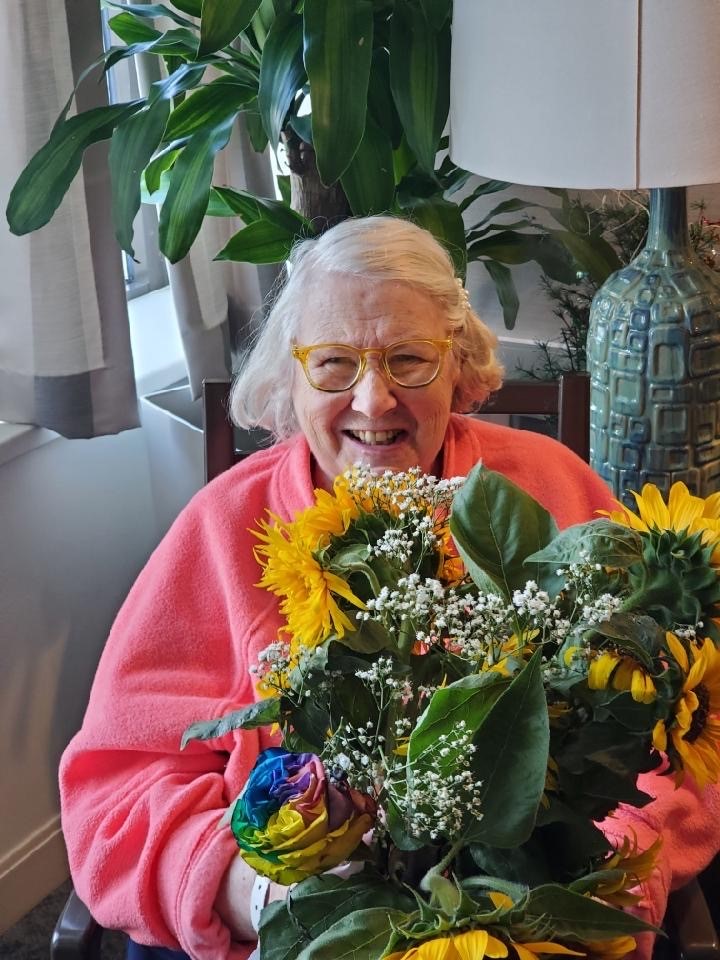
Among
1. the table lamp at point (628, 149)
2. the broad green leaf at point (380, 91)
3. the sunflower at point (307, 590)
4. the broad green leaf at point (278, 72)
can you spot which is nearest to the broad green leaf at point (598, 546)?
the sunflower at point (307, 590)

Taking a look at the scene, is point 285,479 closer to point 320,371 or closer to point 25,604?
point 320,371

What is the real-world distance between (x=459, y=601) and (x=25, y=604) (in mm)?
1504

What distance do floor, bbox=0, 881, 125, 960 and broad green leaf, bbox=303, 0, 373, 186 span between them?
4.51ft

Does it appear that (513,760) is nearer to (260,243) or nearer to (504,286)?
(260,243)

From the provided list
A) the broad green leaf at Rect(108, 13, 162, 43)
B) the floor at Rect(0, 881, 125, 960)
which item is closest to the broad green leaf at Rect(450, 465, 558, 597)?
the broad green leaf at Rect(108, 13, 162, 43)

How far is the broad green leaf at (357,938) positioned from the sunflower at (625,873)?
13cm

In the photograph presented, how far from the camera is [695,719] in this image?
0.65 m

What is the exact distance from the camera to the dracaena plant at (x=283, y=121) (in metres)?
1.51

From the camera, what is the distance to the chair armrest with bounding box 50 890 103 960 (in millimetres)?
1051

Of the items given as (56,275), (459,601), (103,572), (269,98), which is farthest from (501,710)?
(103,572)

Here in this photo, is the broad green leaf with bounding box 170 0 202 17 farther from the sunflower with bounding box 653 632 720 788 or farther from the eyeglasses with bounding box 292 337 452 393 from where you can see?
the sunflower with bounding box 653 632 720 788

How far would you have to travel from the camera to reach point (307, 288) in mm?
1359

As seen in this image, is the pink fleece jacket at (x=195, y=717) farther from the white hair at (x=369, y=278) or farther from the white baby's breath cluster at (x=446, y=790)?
the white baby's breath cluster at (x=446, y=790)

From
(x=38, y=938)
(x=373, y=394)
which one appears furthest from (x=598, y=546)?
(x=38, y=938)
